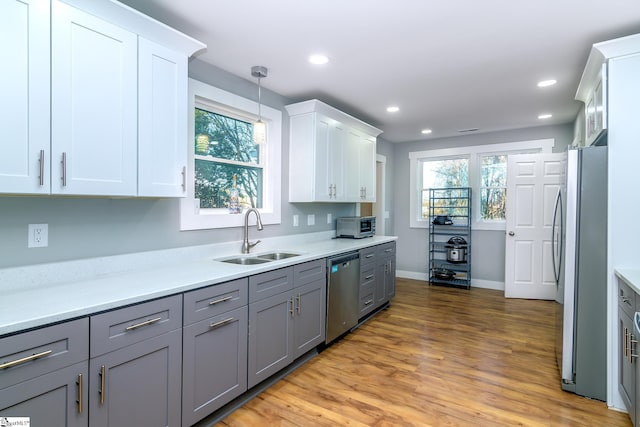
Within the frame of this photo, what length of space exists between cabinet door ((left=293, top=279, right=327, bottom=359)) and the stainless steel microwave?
141cm

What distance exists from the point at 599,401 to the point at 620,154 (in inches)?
65.8

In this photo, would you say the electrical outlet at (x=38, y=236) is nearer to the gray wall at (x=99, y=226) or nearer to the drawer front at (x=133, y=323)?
the gray wall at (x=99, y=226)

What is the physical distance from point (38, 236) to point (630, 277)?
335 centimetres

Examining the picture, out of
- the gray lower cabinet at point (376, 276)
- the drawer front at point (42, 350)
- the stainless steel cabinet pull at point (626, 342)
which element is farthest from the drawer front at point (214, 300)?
the stainless steel cabinet pull at point (626, 342)

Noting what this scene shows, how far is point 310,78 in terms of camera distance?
10.2ft

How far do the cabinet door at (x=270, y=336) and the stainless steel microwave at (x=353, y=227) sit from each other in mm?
1872

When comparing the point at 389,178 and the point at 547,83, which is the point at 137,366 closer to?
the point at 547,83

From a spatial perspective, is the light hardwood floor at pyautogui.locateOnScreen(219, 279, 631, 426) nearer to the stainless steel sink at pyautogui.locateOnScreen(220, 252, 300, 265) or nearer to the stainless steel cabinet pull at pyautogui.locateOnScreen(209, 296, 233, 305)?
the stainless steel cabinet pull at pyautogui.locateOnScreen(209, 296, 233, 305)

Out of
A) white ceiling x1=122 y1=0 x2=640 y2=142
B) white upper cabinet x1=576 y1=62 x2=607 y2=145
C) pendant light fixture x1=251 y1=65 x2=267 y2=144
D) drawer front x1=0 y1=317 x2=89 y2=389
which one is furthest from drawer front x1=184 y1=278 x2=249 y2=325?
white upper cabinet x1=576 y1=62 x2=607 y2=145

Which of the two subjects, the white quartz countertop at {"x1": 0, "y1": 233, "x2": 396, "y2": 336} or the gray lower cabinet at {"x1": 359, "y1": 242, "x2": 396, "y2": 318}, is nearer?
the white quartz countertop at {"x1": 0, "y1": 233, "x2": 396, "y2": 336}

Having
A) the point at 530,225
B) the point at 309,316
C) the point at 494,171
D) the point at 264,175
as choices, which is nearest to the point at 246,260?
the point at 309,316

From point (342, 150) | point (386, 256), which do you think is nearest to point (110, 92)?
point (342, 150)

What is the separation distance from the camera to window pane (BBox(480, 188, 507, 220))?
538cm

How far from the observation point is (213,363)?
1965 millimetres
